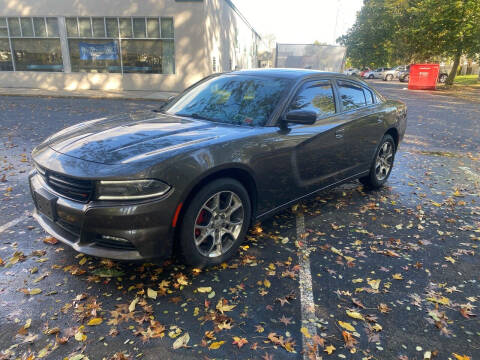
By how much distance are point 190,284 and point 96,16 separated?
63.6ft

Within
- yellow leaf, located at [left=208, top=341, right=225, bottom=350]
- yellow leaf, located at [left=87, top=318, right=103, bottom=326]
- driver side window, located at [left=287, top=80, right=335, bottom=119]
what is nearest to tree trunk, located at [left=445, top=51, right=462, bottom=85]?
driver side window, located at [left=287, top=80, right=335, bottom=119]

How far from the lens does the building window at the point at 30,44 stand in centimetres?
1908

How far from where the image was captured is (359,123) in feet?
15.4

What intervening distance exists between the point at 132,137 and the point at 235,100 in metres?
1.28

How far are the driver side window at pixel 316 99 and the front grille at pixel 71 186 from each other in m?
2.08

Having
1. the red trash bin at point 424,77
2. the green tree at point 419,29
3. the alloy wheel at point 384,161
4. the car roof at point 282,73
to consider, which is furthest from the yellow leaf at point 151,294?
the green tree at point 419,29

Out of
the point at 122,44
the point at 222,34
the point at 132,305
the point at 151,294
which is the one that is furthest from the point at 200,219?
the point at 222,34

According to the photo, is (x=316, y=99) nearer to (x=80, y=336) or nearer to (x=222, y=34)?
(x=80, y=336)

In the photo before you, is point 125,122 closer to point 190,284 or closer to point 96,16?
point 190,284

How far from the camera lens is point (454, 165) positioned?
281 inches


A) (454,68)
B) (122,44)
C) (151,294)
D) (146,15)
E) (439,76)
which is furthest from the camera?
(439,76)

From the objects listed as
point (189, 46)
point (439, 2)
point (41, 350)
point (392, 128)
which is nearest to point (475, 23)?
point (439, 2)

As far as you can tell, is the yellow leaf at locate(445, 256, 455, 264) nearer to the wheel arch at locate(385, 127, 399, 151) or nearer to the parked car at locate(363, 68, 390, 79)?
the wheel arch at locate(385, 127, 399, 151)

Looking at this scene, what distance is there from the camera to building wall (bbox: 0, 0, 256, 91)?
1820cm
